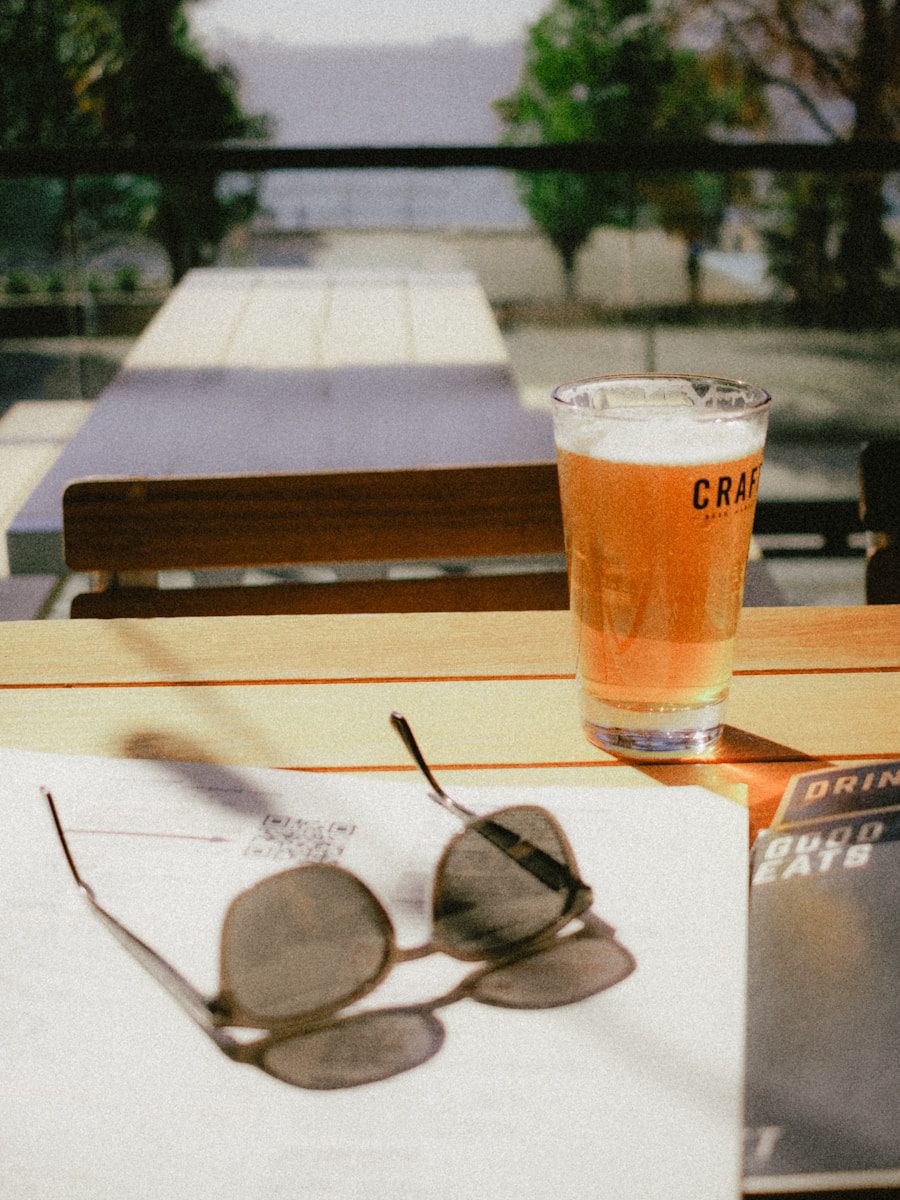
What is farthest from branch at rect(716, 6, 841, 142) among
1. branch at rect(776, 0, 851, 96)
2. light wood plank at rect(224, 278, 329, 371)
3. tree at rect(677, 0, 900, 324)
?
light wood plank at rect(224, 278, 329, 371)

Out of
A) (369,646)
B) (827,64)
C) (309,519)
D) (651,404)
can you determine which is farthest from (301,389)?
(827,64)

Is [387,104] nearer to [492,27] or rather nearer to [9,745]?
[492,27]

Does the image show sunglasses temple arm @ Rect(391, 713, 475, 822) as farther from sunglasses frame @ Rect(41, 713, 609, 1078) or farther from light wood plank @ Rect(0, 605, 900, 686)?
light wood plank @ Rect(0, 605, 900, 686)

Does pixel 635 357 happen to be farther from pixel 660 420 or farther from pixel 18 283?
pixel 660 420

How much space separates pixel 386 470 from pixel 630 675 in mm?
522

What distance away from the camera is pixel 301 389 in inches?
108

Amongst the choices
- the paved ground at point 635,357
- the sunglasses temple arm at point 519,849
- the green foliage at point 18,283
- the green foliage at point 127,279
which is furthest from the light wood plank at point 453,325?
the sunglasses temple arm at point 519,849

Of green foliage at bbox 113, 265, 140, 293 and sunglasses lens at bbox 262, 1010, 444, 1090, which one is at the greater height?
green foliage at bbox 113, 265, 140, 293

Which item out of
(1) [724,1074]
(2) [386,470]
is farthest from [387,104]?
(1) [724,1074]

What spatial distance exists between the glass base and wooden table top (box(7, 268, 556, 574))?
1.00m

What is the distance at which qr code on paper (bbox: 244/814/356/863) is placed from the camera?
49cm

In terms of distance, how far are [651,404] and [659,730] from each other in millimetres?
185

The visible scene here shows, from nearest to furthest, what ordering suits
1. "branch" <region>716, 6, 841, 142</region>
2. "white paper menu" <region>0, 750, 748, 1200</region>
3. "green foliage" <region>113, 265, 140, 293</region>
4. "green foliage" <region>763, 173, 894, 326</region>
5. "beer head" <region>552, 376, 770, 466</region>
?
"white paper menu" <region>0, 750, 748, 1200</region> → "beer head" <region>552, 376, 770, 466</region> → "green foliage" <region>113, 265, 140, 293</region> → "green foliage" <region>763, 173, 894, 326</region> → "branch" <region>716, 6, 841, 142</region>

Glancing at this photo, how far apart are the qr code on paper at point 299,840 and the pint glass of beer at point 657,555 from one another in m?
0.17
